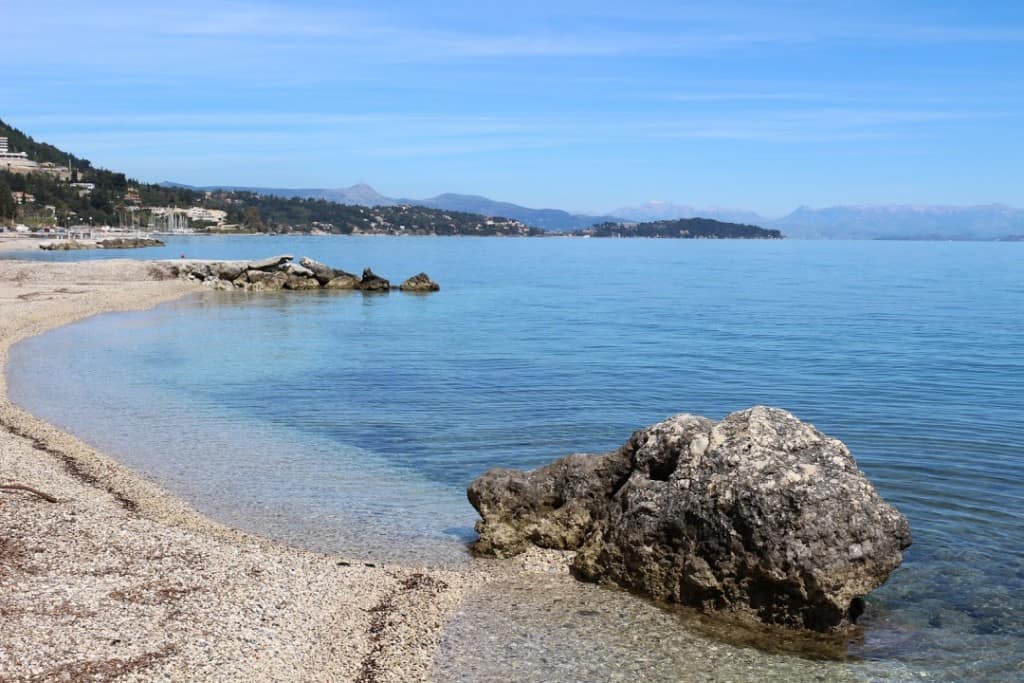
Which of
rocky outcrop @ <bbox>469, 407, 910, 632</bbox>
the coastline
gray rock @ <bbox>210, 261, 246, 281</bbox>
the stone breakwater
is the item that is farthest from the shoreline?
gray rock @ <bbox>210, 261, 246, 281</bbox>

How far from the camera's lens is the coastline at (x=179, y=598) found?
9.93 m

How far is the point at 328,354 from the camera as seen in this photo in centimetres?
3919

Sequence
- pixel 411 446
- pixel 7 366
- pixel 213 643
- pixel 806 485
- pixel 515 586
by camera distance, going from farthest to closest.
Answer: pixel 7 366, pixel 411 446, pixel 515 586, pixel 806 485, pixel 213 643

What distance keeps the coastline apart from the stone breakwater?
59886 mm

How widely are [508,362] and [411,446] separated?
1483 cm

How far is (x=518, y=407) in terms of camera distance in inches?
1050

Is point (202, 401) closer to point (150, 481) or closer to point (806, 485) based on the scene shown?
point (150, 481)

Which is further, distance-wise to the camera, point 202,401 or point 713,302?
point 713,302

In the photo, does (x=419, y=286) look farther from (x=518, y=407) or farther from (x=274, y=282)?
(x=518, y=407)

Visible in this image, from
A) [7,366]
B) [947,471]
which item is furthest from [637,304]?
[947,471]

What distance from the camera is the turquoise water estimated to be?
14.7 m

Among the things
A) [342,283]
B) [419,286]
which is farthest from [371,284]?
[419,286]

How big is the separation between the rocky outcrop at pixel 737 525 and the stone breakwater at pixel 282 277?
6419cm

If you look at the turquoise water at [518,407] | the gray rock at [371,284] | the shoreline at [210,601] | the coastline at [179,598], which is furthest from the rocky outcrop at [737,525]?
the gray rock at [371,284]
